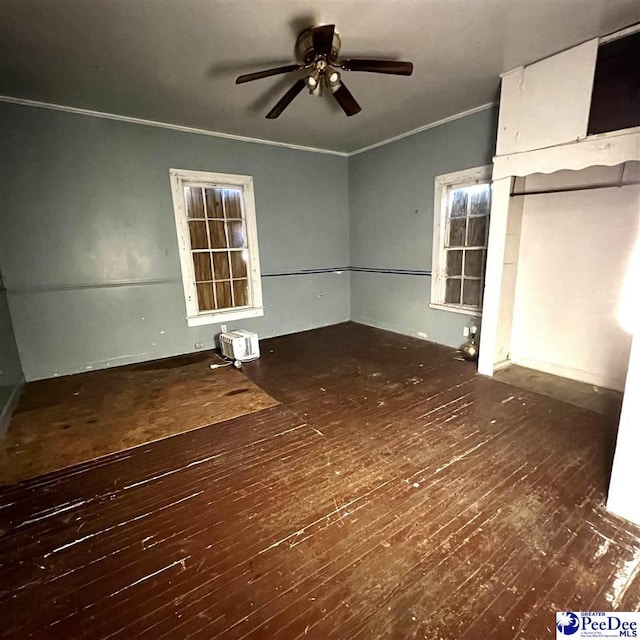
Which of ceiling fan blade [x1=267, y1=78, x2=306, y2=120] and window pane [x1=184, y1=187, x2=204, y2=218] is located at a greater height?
ceiling fan blade [x1=267, y1=78, x2=306, y2=120]

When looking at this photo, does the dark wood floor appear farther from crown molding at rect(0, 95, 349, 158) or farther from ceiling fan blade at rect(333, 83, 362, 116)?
crown molding at rect(0, 95, 349, 158)

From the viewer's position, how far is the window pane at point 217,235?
14.9 ft

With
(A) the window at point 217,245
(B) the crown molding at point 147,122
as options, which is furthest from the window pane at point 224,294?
(B) the crown molding at point 147,122

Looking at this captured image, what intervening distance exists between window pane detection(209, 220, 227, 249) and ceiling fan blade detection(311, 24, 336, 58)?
2712mm

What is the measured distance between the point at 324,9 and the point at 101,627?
A: 3.37 metres

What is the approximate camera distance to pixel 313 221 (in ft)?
17.6

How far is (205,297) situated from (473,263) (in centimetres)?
350

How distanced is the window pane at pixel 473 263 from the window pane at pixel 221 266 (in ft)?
10.4

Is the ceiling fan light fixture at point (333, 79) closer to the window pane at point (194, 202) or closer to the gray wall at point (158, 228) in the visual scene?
the gray wall at point (158, 228)

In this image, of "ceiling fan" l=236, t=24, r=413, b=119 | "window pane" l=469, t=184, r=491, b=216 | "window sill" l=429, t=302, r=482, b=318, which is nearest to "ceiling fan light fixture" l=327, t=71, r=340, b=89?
"ceiling fan" l=236, t=24, r=413, b=119

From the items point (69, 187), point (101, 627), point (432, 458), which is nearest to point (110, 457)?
point (101, 627)

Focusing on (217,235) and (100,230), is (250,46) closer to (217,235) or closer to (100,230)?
(217,235)

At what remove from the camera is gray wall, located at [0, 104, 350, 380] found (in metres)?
3.45

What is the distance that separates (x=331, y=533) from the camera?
168cm
